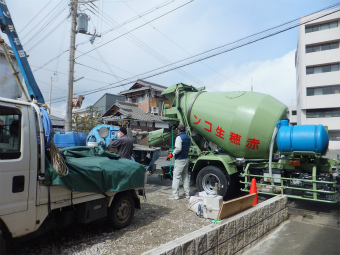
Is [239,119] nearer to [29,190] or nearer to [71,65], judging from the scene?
[29,190]

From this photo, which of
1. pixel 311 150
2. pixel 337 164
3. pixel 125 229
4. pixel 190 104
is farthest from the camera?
pixel 190 104

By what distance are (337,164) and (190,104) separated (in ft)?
13.1

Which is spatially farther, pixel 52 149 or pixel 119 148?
pixel 119 148

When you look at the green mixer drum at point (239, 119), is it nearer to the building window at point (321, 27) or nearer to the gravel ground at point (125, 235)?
the gravel ground at point (125, 235)

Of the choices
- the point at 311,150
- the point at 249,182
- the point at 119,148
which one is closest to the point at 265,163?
the point at 249,182

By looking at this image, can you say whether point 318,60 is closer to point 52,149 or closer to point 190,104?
point 190,104

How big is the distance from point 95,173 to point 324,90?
33.1 m

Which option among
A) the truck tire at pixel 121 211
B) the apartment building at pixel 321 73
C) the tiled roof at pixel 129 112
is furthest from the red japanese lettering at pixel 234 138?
the apartment building at pixel 321 73

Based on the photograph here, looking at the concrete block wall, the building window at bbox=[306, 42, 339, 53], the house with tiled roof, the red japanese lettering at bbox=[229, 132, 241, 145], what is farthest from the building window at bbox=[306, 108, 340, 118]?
the concrete block wall

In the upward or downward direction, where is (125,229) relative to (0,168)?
downward

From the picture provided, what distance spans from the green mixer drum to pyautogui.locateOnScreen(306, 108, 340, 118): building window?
27.9 meters

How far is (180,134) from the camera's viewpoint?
6.54m

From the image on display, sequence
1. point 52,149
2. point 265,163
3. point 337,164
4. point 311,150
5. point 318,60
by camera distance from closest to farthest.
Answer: point 52,149, point 311,150, point 337,164, point 265,163, point 318,60

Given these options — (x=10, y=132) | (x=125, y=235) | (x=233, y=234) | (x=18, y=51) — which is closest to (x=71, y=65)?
(x=18, y=51)
